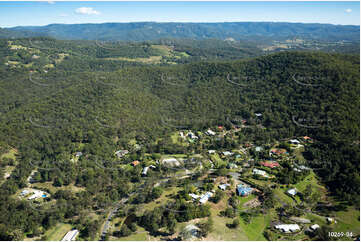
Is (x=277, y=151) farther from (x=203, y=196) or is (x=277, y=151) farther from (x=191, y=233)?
(x=191, y=233)

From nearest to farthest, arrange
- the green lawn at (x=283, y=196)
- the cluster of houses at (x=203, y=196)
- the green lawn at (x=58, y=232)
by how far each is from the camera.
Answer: the green lawn at (x=58, y=232) → the cluster of houses at (x=203, y=196) → the green lawn at (x=283, y=196)

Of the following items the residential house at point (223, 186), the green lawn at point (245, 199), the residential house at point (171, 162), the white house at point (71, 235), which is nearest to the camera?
the white house at point (71, 235)

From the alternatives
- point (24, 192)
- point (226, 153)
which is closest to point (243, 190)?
point (226, 153)

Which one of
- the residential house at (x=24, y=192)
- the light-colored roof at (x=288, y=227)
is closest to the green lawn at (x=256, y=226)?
the light-colored roof at (x=288, y=227)

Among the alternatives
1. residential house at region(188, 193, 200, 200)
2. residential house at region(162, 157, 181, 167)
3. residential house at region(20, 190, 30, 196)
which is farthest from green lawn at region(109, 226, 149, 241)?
residential house at region(20, 190, 30, 196)

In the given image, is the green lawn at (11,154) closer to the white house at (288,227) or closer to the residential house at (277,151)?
the white house at (288,227)

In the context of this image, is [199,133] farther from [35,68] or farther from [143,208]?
[35,68]
